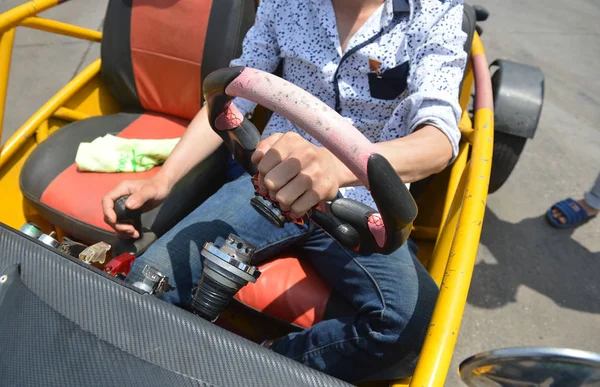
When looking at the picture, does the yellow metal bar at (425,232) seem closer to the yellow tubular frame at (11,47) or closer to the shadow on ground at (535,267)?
the shadow on ground at (535,267)

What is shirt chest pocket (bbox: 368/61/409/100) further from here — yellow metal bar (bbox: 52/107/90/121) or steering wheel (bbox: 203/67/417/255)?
yellow metal bar (bbox: 52/107/90/121)

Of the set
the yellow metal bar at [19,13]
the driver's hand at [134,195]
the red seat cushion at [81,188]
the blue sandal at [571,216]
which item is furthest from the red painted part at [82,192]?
the blue sandal at [571,216]

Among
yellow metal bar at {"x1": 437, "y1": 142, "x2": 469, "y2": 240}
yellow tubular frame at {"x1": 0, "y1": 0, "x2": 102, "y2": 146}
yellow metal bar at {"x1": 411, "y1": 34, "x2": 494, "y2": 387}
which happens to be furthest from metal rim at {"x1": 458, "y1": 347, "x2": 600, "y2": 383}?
yellow tubular frame at {"x1": 0, "y1": 0, "x2": 102, "y2": 146}

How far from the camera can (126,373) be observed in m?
0.66

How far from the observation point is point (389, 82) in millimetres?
1255

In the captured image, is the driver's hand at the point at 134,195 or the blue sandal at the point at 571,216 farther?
the blue sandal at the point at 571,216

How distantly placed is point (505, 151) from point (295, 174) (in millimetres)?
1338

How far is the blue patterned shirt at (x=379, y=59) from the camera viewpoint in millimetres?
1141

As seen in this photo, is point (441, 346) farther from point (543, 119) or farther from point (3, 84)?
point (543, 119)

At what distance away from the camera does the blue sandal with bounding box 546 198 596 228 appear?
2.28m

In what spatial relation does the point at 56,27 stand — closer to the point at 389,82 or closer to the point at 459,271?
the point at 389,82

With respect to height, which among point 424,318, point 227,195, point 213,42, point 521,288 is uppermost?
point 213,42

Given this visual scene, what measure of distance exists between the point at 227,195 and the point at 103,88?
938 millimetres

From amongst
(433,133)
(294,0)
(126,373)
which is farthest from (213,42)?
(126,373)
